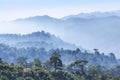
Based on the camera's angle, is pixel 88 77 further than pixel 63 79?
Yes

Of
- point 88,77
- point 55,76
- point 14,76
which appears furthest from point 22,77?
point 88,77

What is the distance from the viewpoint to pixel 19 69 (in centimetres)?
13838

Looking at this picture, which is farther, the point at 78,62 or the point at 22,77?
the point at 78,62

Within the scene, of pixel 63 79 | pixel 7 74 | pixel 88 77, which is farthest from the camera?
pixel 88 77

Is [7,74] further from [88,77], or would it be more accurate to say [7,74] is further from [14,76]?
[88,77]

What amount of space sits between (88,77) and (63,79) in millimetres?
14977

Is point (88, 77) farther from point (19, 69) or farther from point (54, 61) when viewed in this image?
point (19, 69)

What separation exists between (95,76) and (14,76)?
36920 mm

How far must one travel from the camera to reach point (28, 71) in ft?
447

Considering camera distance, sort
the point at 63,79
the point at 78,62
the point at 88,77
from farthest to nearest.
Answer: the point at 78,62, the point at 88,77, the point at 63,79

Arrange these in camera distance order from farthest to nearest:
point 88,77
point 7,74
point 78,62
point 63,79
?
point 78,62, point 88,77, point 63,79, point 7,74

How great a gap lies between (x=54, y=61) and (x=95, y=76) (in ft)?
Answer: 65.0

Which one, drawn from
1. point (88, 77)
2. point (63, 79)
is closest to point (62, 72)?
point (63, 79)

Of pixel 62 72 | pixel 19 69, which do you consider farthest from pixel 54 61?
pixel 19 69
